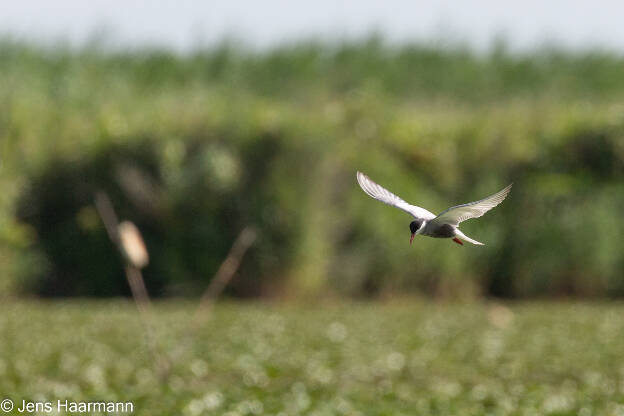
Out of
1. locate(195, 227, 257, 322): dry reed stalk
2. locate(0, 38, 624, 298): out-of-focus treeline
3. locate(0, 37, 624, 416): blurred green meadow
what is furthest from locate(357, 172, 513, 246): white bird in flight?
locate(0, 38, 624, 298): out-of-focus treeline

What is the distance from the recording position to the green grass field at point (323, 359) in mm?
6445

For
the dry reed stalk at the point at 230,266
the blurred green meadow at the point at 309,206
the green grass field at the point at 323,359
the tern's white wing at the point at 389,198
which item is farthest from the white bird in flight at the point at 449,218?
the dry reed stalk at the point at 230,266

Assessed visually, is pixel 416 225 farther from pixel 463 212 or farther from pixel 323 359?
pixel 323 359

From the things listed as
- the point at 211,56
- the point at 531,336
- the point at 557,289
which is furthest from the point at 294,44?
the point at 531,336

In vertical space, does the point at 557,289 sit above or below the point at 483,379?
below

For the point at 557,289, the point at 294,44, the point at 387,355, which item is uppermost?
the point at 294,44

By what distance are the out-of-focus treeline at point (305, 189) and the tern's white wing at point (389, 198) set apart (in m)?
10.8

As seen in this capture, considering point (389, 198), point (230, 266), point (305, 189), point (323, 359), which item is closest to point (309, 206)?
point (305, 189)

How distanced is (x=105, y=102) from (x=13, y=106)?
4.62 feet

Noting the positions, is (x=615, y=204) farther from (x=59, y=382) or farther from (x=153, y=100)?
(x=59, y=382)

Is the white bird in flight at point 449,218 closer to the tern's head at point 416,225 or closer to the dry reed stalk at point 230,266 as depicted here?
the tern's head at point 416,225

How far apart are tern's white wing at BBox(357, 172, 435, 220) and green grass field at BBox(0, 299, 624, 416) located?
194 inches

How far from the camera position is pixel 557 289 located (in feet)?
44.7

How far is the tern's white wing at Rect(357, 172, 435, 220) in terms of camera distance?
1.13m
